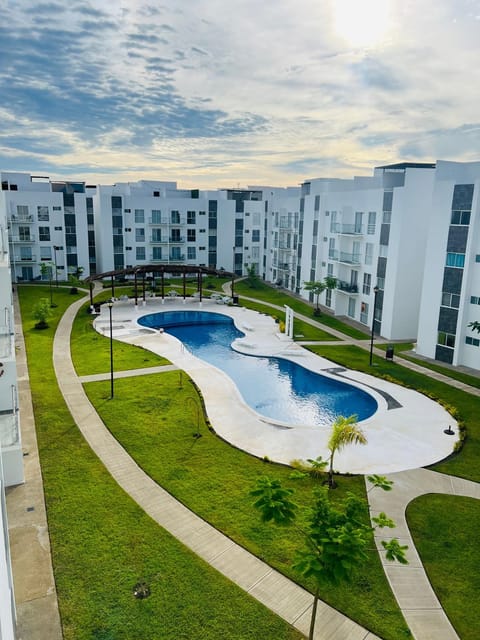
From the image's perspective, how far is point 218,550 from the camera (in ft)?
45.5

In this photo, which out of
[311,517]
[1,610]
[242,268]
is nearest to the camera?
[1,610]

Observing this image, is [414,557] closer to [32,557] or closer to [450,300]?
[32,557]

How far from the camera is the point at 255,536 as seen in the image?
14.5 metres

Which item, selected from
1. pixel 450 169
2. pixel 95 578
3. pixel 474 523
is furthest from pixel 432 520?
pixel 450 169

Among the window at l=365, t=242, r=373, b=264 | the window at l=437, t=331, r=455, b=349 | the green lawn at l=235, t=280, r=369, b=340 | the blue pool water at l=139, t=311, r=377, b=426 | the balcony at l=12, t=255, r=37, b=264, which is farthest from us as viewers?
the balcony at l=12, t=255, r=37, b=264

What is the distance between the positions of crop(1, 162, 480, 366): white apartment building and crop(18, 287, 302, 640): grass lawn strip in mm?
23220

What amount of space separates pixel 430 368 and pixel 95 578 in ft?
81.5

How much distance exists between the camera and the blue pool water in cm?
2509

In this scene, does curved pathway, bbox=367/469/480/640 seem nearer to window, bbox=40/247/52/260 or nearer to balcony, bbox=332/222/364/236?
balcony, bbox=332/222/364/236

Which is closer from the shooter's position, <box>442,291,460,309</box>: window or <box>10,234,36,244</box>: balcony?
<box>442,291,460,309</box>: window

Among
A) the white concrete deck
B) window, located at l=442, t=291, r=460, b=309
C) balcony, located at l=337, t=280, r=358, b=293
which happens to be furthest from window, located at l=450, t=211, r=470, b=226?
balcony, located at l=337, t=280, r=358, b=293

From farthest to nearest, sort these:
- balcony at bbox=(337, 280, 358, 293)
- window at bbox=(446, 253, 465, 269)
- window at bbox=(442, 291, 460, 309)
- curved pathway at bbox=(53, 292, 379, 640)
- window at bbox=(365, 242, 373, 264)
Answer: balcony at bbox=(337, 280, 358, 293) < window at bbox=(365, 242, 373, 264) < window at bbox=(442, 291, 460, 309) < window at bbox=(446, 253, 465, 269) < curved pathway at bbox=(53, 292, 379, 640)

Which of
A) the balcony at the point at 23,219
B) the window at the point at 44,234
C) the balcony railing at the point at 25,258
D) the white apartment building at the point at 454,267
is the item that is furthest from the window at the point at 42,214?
the white apartment building at the point at 454,267

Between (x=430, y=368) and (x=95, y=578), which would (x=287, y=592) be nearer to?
(x=95, y=578)
